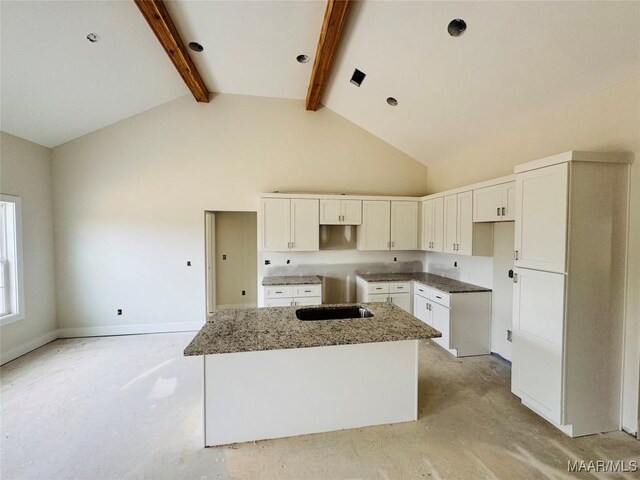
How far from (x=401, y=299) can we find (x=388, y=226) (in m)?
1.19

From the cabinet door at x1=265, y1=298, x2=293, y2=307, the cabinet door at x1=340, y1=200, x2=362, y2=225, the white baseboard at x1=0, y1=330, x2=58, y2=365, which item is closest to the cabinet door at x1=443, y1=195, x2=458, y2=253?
the cabinet door at x1=340, y1=200, x2=362, y2=225

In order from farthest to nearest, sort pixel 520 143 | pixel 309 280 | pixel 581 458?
pixel 309 280 → pixel 520 143 → pixel 581 458

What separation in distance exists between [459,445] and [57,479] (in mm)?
2725

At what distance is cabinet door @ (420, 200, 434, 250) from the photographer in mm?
4051

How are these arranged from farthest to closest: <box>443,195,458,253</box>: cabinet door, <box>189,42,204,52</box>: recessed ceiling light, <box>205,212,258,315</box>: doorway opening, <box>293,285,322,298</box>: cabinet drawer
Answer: <box>205,212,258,315</box>: doorway opening → <box>293,285,322,298</box>: cabinet drawer → <box>443,195,458,253</box>: cabinet door → <box>189,42,204,52</box>: recessed ceiling light

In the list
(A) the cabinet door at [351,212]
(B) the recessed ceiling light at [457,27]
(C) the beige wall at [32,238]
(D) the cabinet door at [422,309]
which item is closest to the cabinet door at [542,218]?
(B) the recessed ceiling light at [457,27]

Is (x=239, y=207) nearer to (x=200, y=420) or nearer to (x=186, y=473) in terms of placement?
(x=200, y=420)

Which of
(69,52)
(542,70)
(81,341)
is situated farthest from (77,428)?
(542,70)

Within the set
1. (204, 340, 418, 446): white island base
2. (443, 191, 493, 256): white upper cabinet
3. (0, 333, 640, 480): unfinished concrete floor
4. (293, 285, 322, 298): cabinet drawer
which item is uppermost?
(443, 191, 493, 256): white upper cabinet

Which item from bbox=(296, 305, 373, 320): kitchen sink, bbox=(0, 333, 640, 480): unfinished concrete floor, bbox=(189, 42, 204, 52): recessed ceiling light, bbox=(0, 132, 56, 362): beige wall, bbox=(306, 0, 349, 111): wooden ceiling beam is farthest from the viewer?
bbox=(0, 132, 56, 362): beige wall

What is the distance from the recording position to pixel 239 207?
4262 mm

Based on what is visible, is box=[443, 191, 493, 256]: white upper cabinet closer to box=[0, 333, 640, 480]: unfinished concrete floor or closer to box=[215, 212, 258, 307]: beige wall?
box=[0, 333, 640, 480]: unfinished concrete floor

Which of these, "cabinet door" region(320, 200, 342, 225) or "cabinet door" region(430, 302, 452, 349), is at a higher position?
"cabinet door" region(320, 200, 342, 225)

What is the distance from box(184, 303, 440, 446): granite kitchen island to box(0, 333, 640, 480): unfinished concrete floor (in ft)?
0.39
